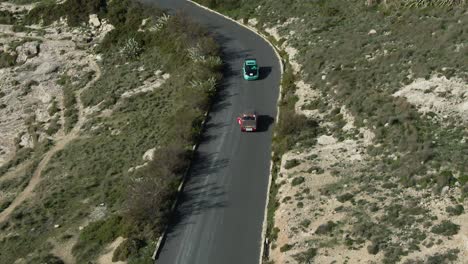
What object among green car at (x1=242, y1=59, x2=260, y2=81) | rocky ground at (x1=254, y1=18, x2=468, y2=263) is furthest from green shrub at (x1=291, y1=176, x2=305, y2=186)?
green car at (x1=242, y1=59, x2=260, y2=81)

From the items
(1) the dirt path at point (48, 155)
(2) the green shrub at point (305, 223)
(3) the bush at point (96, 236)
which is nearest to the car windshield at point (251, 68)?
(1) the dirt path at point (48, 155)

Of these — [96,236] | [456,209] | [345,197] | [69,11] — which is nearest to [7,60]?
[69,11]

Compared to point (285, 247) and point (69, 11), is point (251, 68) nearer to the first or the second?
point (285, 247)

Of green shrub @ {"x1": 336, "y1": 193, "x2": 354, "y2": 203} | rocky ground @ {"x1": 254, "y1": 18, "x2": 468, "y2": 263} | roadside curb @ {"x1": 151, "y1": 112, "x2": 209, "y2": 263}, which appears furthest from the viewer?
green shrub @ {"x1": 336, "y1": 193, "x2": 354, "y2": 203}

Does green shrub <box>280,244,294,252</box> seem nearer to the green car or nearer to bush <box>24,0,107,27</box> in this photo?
the green car

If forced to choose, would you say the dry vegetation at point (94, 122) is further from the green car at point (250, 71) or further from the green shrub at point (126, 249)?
the green car at point (250, 71)

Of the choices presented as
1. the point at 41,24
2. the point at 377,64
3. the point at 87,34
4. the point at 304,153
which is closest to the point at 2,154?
the point at 87,34

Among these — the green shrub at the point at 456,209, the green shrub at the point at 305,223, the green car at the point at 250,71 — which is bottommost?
the green shrub at the point at 305,223
